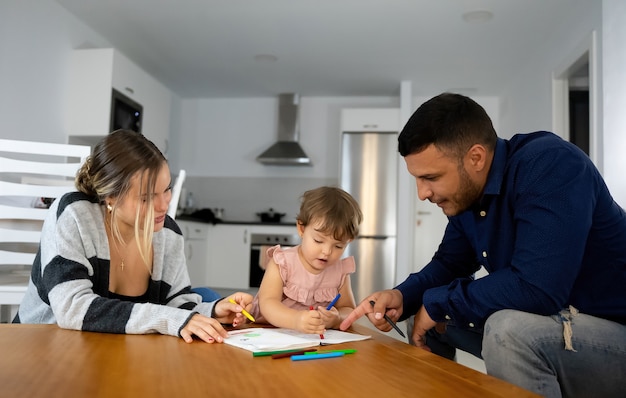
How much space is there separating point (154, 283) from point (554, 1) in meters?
3.61

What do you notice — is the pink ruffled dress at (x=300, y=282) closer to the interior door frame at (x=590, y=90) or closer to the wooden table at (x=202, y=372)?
the wooden table at (x=202, y=372)

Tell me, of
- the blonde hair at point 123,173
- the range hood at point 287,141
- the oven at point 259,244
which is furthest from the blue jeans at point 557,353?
the range hood at point 287,141

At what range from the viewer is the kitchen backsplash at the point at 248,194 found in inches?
259

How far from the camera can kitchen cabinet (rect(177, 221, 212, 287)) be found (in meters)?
5.38

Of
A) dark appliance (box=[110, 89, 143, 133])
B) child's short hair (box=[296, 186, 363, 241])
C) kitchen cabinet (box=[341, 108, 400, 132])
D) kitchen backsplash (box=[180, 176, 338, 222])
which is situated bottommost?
child's short hair (box=[296, 186, 363, 241])

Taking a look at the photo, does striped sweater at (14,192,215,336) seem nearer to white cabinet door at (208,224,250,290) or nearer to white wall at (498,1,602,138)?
white wall at (498,1,602,138)

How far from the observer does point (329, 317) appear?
1.34 m

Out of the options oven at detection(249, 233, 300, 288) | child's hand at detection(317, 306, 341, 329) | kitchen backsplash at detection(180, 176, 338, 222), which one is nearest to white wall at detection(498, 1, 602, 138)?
kitchen backsplash at detection(180, 176, 338, 222)

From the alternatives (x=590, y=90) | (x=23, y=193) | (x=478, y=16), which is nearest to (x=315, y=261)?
(x=23, y=193)

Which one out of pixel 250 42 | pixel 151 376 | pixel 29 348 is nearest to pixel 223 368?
pixel 151 376

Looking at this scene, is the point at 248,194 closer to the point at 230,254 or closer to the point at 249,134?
the point at 249,134

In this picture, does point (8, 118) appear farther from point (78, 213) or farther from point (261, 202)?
point (261, 202)

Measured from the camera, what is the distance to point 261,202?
6617mm

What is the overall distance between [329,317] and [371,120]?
15.8ft
